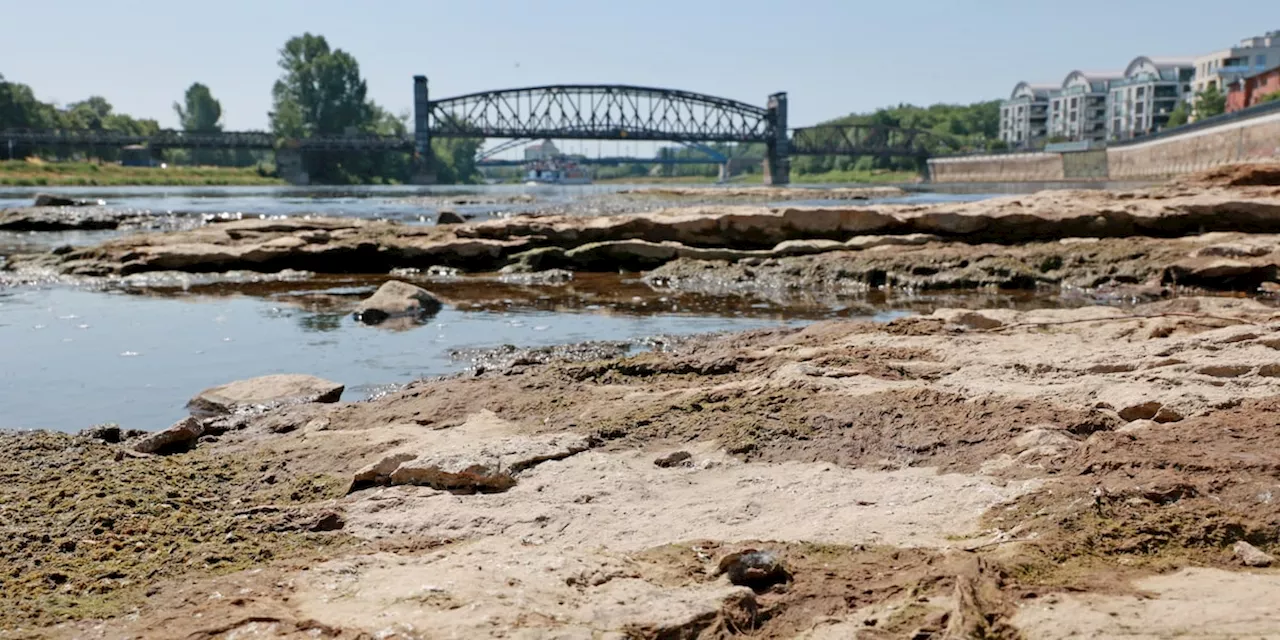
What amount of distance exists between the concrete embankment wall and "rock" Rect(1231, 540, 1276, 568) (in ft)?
125

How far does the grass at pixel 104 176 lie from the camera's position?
252 ft

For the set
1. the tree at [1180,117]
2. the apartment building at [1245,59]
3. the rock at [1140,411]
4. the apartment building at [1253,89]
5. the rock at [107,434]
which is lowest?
the rock at [107,434]

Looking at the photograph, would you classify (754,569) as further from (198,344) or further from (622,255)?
(622,255)

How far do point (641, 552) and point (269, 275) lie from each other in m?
15.2

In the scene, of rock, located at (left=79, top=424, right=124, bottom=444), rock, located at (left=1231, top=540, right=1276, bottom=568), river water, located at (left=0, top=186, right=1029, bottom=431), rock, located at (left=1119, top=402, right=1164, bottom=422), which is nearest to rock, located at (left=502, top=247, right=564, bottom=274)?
river water, located at (left=0, top=186, right=1029, bottom=431)

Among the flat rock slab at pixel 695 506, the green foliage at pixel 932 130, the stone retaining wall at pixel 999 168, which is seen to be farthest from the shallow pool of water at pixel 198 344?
the green foliage at pixel 932 130

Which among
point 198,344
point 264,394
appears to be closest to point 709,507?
point 264,394

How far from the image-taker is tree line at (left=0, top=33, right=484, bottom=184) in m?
109

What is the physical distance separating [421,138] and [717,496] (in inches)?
4688

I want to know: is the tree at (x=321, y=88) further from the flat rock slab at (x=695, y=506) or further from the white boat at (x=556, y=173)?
the flat rock slab at (x=695, y=506)

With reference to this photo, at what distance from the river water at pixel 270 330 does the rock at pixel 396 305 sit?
0.22 metres

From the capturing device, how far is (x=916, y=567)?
3.55m

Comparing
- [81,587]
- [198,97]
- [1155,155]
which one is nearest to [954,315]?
[81,587]

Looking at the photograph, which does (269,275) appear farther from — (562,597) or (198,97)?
(198,97)
